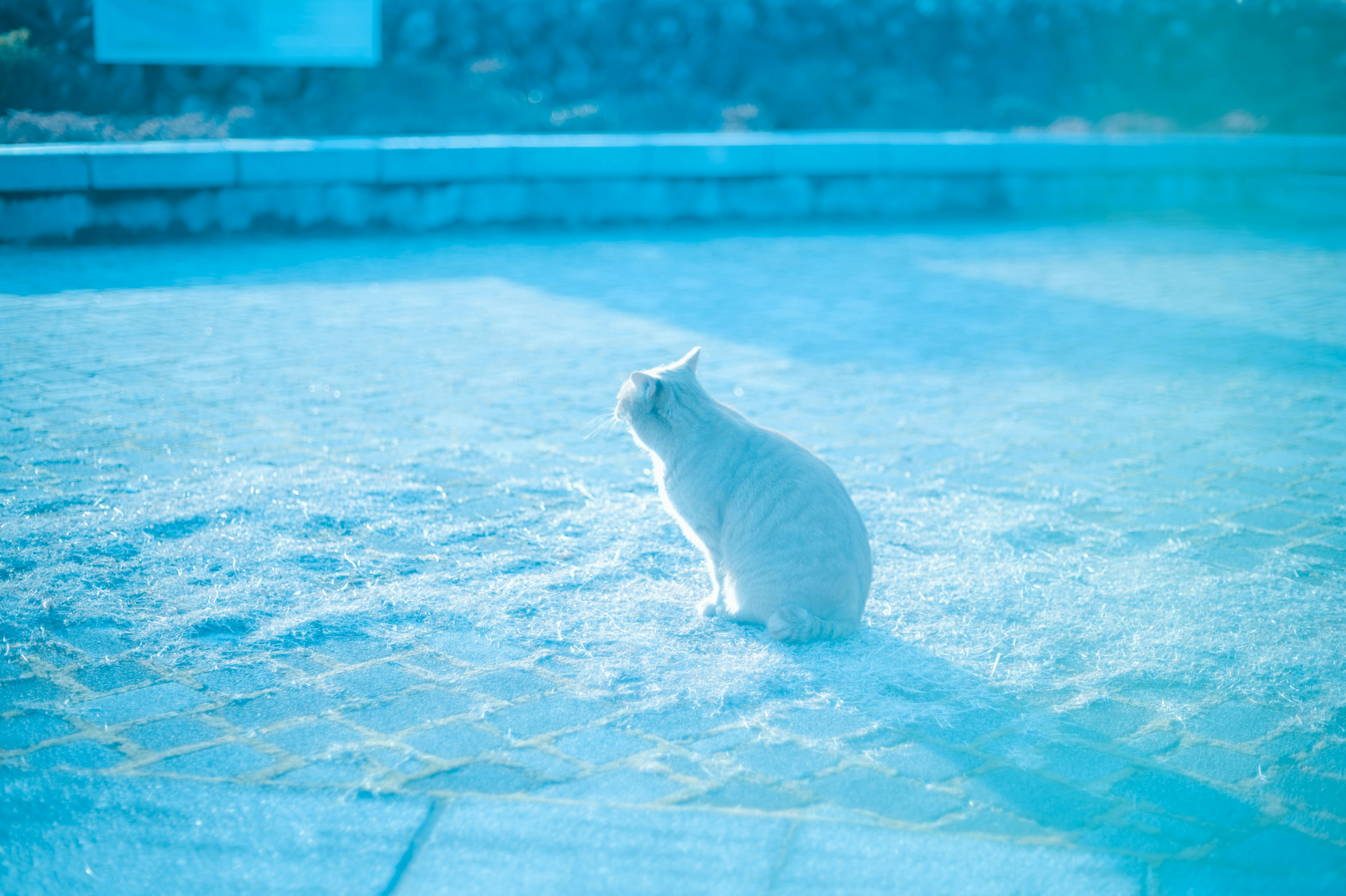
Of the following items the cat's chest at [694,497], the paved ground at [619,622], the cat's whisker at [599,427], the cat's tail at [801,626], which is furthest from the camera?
the cat's whisker at [599,427]

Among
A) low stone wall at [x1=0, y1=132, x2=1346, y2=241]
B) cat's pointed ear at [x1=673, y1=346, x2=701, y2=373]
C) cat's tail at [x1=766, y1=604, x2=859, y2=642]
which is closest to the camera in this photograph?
cat's tail at [x1=766, y1=604, x2=859, y2=642]

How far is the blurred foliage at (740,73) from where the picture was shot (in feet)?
39.0

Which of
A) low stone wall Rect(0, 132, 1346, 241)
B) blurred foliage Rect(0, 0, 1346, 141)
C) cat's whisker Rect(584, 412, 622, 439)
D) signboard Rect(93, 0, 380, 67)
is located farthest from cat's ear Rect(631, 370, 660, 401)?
signboard Rect(93, 0, 380, 67)

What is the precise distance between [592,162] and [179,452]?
6.73 metres

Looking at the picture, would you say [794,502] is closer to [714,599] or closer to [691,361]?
[714,599]

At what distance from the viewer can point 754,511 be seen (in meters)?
3.39

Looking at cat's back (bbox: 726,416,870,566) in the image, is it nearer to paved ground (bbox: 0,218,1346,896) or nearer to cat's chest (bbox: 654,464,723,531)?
cat's chest (bbox: 654,464,723,531)

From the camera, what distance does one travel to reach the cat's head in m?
3.57

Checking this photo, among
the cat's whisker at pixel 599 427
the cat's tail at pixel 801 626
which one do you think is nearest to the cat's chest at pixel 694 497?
the cat's tail at pixel 801 626

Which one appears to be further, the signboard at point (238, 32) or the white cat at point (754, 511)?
the signboard at point (238, 32)

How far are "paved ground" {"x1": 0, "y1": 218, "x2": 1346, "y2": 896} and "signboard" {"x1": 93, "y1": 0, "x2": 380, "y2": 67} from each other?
180 inches

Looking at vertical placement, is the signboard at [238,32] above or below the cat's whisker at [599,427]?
above

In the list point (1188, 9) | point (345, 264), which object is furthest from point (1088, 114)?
point (345, 264)

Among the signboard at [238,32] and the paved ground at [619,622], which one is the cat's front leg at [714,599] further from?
the signboard at [238,32]
